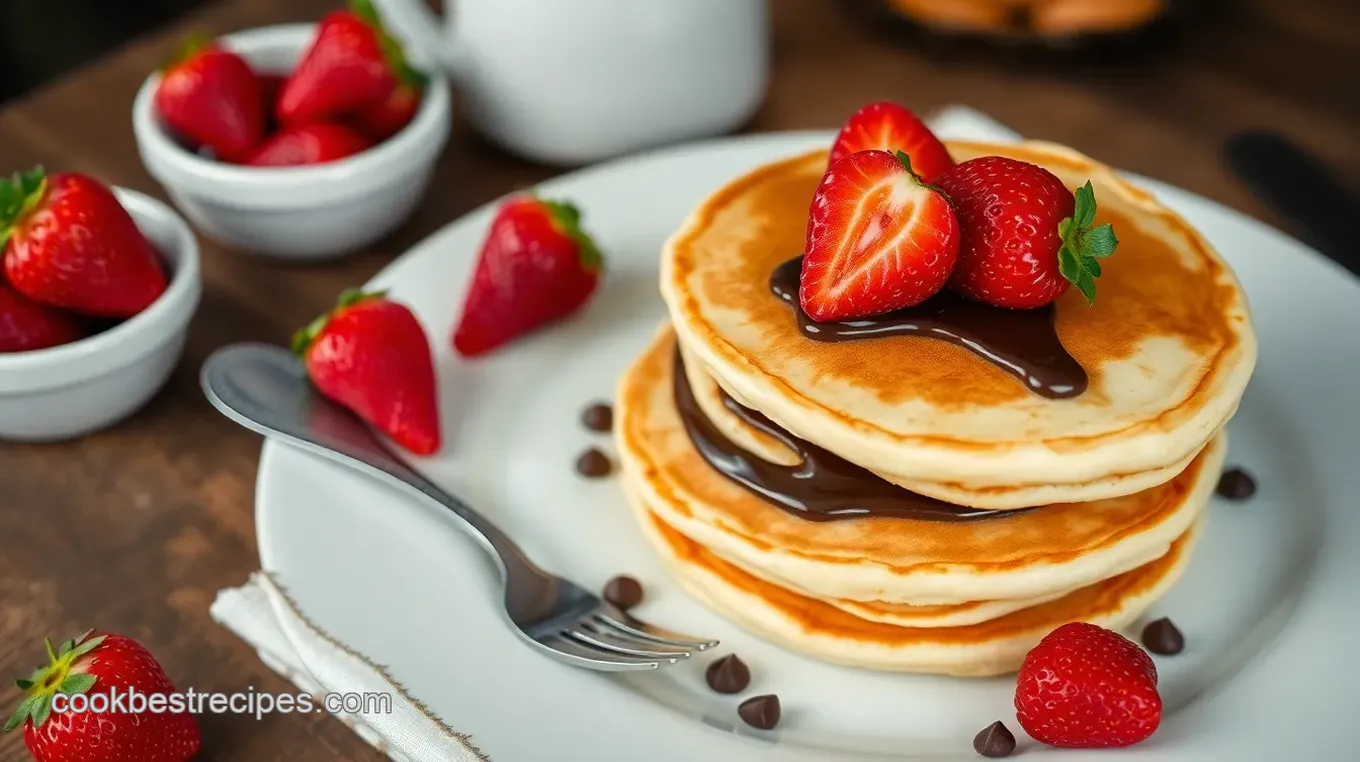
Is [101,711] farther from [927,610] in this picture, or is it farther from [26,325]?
[927,610]

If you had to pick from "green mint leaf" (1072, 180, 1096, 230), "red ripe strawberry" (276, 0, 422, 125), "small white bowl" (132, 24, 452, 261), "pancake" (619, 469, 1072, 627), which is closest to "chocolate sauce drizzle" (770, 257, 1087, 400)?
"green mint leaf" (1072, 180, 1096, 230)

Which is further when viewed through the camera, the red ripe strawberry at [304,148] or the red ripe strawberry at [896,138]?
the red ripe strawberry at [304,148]

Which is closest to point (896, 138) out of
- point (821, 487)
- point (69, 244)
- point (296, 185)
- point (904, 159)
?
point (904, 159)

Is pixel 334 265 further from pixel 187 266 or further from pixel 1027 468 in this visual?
pixel 1027 468

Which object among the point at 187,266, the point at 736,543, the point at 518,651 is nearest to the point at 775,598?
the point at 736,543

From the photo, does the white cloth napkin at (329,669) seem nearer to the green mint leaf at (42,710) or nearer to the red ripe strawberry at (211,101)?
the green mint leaf at (42,710)

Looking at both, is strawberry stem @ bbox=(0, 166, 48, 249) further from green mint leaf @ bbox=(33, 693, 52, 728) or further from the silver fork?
green mint leaf @ bbox=(33, 693, 52, 728)

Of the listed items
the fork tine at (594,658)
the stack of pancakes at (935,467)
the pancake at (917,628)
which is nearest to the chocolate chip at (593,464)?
the stack of pancakes at (935,467)

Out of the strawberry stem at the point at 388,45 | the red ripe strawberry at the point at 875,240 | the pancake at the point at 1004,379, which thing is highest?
the red ripe strawberry at the point at 875,240
